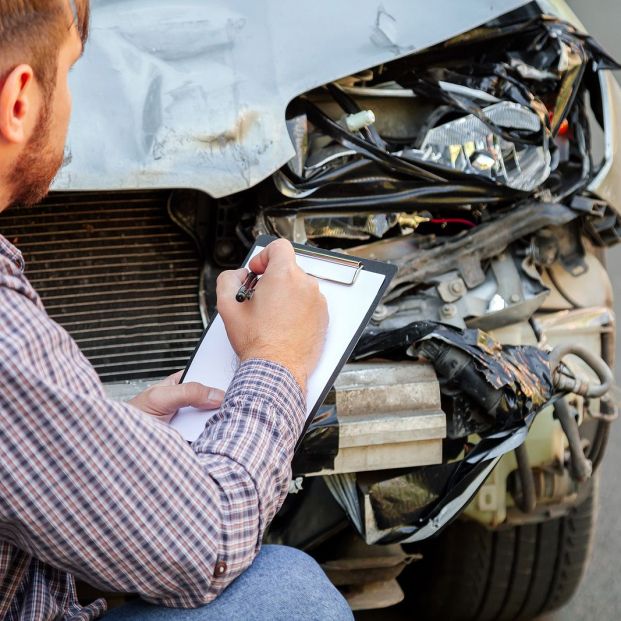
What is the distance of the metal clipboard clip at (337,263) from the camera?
4.84 feet

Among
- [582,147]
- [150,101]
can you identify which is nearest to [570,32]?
[582,147]

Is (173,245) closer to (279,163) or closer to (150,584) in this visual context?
(279,163)

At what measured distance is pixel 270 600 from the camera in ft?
4.04

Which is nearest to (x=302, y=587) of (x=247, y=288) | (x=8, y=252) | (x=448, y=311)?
(x=247, y=288)

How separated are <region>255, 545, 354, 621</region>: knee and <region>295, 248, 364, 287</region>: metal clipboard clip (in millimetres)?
394

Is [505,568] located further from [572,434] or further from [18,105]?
[18,105]

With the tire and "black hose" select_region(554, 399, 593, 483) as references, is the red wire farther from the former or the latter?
the tire

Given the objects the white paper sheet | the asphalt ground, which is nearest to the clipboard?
the white paper sheet

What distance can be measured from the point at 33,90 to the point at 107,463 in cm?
42

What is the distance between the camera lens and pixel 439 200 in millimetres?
2084

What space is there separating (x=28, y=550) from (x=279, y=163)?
1000mm

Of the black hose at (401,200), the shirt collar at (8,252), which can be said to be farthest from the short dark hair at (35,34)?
→ the black hose at (401,200)

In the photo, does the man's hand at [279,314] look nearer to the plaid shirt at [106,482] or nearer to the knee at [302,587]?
the plaid shirt at [106,482]

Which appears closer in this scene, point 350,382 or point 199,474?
point 199,474
